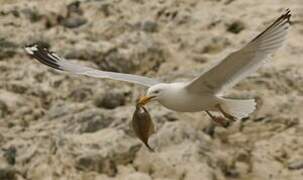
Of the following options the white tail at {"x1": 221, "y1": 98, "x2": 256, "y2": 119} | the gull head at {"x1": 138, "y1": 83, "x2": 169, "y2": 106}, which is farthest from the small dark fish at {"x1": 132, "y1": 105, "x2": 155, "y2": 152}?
the white tail at {"x1": 221, "y1": 98, "x2": 256, "y2": 119}

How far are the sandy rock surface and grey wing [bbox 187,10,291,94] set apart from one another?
423 millimetres

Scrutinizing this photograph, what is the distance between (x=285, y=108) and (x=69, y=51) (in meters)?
1.56

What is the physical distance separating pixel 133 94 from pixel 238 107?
2.88 feet

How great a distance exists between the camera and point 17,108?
16.0ft

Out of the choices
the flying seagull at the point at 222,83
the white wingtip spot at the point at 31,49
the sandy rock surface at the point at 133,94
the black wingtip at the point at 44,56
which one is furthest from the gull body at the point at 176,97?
the white wingtip spot at the point at 31,49

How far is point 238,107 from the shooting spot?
14.2 ft

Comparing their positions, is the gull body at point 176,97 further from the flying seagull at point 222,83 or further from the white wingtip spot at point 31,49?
the white wingtip spot at point 31,49

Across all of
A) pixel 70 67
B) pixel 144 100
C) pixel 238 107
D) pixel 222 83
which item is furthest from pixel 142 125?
pixel 70 67

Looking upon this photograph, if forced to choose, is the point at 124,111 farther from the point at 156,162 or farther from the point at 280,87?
the point at 280,87

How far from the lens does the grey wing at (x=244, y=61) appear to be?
3.85 m

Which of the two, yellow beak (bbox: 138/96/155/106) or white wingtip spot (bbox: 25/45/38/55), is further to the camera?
white wingtip spot (bbox: 25/45/38/55)

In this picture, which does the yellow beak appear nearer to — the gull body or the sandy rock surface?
the gull body

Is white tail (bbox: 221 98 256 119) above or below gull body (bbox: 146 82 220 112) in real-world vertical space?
below

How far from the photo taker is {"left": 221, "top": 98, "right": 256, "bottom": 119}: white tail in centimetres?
430
